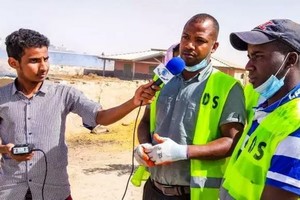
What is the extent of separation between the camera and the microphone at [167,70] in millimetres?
2643

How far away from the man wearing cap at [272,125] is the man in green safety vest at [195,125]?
476 mm

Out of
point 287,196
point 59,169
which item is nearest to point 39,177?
point 59,169

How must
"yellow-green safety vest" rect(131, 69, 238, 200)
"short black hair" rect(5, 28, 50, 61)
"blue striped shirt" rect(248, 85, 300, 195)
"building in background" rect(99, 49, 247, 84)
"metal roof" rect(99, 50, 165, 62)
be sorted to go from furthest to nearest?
"metal roof" rect(99, 50, 165, 62), "building in background" rect(99, 49, 247, 84), "short black hair" rect(5, 28, 50, 61), "yellow-green safety vest" rect(131, 69, 238, 200), "blue striped shirt" rect(248, 85, 300, 195)

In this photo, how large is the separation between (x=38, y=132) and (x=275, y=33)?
1.83 m

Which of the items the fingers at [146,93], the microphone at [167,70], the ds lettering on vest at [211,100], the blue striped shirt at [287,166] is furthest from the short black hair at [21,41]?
the blue striped shirt at [287,166]

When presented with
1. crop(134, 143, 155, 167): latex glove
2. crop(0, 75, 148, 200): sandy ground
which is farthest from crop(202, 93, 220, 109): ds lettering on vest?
crop(0, 75, 148, 200): sandy ground

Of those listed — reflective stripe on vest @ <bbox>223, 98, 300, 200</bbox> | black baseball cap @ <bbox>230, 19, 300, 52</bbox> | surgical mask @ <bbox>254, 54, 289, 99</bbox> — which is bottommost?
reflective stripe on vest @ <bbox>223, 98, 300, 200</bbox>

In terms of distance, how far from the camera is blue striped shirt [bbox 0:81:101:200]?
2.96m

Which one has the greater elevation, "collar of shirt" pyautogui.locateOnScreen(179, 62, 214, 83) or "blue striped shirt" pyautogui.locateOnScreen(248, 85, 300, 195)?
"collar of shirt" pyautogui.locateOnScreen(179, 62, 214, 83)

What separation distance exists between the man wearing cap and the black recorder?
136cm

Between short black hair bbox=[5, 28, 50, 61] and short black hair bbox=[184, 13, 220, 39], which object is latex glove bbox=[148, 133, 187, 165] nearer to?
short black hair bbox=[184, 13, 220, 39]

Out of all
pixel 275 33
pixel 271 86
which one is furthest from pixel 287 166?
pixel 275 33

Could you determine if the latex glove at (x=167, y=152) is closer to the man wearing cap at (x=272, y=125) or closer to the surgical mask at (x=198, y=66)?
the man wearing cap at (x=272, y=125)

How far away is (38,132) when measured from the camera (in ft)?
9.86
